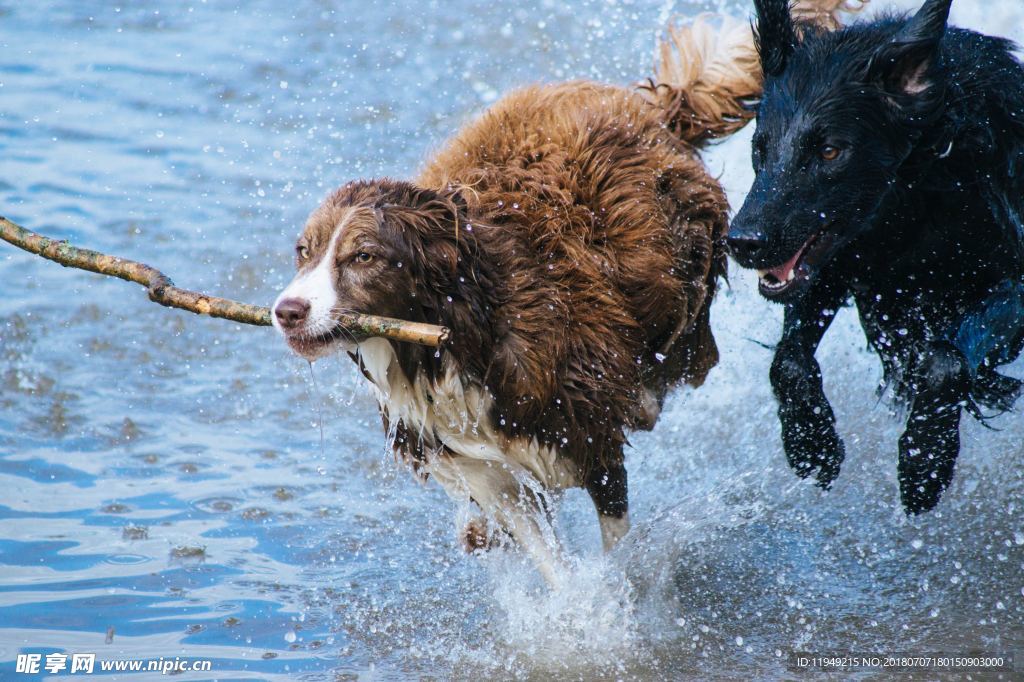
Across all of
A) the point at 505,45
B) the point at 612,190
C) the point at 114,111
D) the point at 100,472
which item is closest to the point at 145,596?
the point at 100,472

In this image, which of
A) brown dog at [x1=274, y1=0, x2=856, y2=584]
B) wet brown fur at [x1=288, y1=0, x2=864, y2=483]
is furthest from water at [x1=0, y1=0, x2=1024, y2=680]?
wet brown fur at [x1=288, y1=0, x2=864, y2=483]

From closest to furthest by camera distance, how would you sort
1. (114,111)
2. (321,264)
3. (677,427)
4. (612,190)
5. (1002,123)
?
(321,264)
(1002,123)
(612,190)
(677,427)
(114,111)

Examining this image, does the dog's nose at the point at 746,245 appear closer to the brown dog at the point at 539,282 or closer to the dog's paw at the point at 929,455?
the brown dog at the point at 539,282

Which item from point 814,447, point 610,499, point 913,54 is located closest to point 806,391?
point 814,447

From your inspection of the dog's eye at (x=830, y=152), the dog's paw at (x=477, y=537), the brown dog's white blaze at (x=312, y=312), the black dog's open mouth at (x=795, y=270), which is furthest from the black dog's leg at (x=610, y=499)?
the dog's eye at (x=830, y=152)

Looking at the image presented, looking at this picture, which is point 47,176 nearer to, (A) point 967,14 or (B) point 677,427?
(B) point 677,427

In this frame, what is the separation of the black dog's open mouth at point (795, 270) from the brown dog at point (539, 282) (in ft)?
1.94

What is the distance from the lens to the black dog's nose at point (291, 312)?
133 inches

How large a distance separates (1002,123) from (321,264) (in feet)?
7.56

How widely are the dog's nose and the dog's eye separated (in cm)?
37

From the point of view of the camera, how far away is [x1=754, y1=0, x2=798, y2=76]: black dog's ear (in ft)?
12.9

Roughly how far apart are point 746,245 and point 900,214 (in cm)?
62

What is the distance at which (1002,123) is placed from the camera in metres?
3.83

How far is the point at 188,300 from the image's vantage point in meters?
3.64
